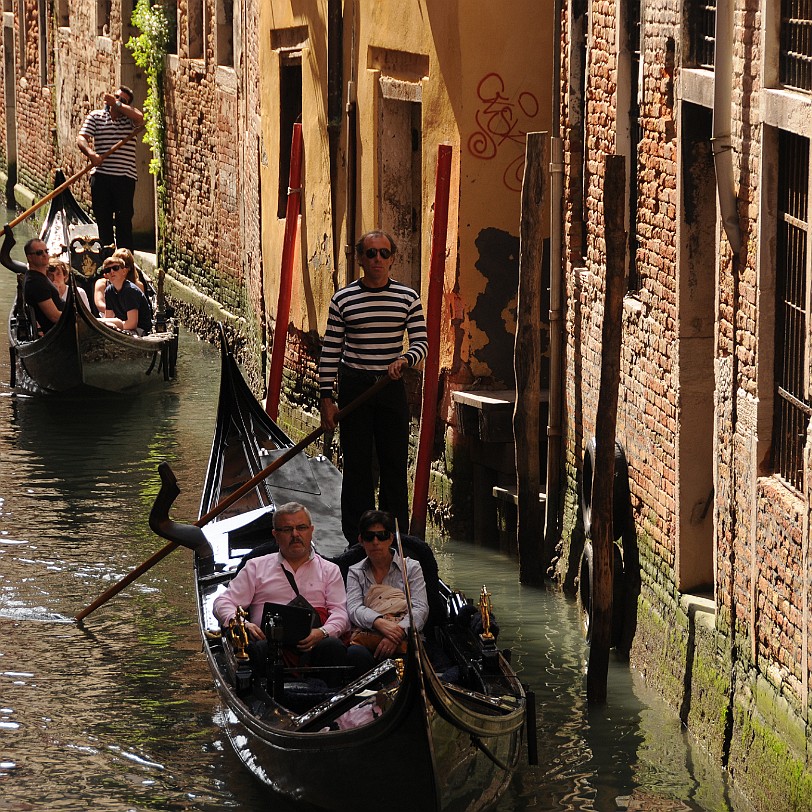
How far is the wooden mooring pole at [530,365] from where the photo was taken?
7883 mm

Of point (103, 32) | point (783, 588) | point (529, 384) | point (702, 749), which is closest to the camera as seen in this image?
point (783, 588)

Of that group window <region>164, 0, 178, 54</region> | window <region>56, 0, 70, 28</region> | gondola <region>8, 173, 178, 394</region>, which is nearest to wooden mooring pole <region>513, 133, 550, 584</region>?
gondola <region>8, 173, 178, 394</region>

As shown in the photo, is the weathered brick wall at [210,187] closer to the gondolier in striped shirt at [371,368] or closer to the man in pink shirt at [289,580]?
the gondolier in striped shirt at [371,368]

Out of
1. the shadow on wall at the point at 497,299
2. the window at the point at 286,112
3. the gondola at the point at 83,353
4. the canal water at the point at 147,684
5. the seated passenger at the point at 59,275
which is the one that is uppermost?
the window at the point at 286,112

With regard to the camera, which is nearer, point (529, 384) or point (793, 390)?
point (793, 390)

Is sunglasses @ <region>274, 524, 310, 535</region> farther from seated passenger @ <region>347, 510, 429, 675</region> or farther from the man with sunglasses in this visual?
the man with sunglasses

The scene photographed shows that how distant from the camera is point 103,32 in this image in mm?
18562

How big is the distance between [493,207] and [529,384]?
1196 millimetres

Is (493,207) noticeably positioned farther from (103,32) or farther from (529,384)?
(103,32)

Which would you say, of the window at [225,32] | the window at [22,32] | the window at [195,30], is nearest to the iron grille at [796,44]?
the window at [225,32]

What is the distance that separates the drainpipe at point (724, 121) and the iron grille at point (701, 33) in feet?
1.34

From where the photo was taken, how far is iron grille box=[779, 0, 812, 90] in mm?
5602

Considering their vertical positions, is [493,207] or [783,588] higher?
[493,207]

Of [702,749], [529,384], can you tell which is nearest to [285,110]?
[529,384]
